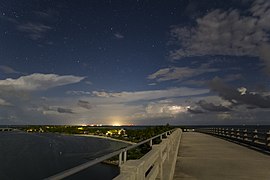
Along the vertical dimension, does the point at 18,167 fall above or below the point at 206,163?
below

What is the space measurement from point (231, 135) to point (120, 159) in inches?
1241

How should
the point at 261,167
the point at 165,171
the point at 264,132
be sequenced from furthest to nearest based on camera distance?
the point at 264,132 < the point at 261,167 < the point at 165,171

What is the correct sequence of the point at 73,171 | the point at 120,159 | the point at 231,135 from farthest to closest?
the point at 231,135 → the point at 120,159 → the point at 73,171

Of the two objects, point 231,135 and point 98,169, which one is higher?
point 231,135

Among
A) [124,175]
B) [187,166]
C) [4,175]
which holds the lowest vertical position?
[4,175]

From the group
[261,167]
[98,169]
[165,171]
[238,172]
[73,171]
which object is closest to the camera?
[73,171]

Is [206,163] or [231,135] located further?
[231,135]

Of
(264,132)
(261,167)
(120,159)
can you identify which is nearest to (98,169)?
A: (264,132)

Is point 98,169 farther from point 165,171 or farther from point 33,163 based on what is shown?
point 165,171

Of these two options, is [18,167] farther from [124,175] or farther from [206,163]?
[124,175]

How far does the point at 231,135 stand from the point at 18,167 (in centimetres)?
9160

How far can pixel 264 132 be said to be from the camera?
20172mm

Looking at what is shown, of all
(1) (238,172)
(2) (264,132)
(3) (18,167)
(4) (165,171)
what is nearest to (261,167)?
(1) (238,172)

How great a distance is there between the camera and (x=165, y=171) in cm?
908
